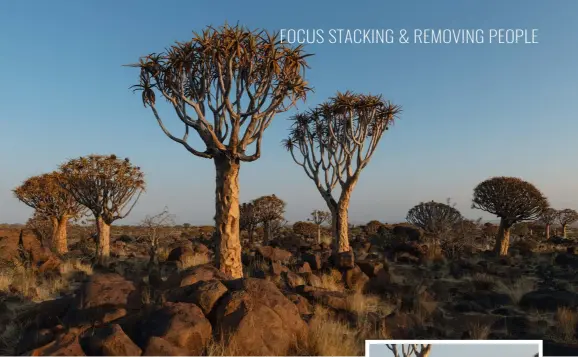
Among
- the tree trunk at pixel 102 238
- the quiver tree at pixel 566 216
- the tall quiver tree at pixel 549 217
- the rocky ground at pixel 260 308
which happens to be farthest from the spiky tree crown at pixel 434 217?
the quiver tree at pixel 566 216

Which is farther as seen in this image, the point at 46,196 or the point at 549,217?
the point at 549,217

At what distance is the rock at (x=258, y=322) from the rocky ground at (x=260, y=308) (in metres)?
0.01

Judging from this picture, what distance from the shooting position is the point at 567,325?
7266mm

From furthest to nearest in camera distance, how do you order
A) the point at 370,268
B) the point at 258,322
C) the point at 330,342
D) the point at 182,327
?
1. the point at 370,268
2. the point at 330,342
3. the point at 258,322
4. the point at 182,327

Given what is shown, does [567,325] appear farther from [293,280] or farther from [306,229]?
[306,229]

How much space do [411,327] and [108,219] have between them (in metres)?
14.1

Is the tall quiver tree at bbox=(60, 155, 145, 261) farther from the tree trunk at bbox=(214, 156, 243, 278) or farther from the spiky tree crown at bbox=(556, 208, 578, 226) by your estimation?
the spiky tree crown at bbox=(556, 208, 578, 226)

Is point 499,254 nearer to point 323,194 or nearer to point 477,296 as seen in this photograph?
point 323,194

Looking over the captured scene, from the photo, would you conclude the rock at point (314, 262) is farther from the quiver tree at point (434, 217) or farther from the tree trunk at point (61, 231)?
the tree trunk at point (61, 231)

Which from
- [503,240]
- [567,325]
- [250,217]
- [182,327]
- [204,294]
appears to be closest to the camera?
[182,327]

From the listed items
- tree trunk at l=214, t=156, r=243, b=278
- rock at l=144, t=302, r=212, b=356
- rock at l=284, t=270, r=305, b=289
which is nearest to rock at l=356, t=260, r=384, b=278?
rock at l=284, t=270, r=305, b=289

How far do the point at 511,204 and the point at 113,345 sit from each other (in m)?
19.7

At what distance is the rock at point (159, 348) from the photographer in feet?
14.7

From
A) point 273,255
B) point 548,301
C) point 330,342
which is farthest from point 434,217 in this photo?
point 330,342
